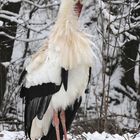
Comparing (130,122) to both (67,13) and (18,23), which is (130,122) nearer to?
(18,23)

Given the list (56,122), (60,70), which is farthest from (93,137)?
(60,70)

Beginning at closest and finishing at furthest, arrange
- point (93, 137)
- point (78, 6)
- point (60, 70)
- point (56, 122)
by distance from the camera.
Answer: point (60, 70) → point (78, 6) → point (56, 122) → point (93, 137)

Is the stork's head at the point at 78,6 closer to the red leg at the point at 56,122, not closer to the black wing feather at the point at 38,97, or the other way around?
the black wing feather at the point at 38,97

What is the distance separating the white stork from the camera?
563cm

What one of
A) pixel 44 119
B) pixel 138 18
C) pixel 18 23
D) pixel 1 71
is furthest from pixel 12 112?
pixel 44 119

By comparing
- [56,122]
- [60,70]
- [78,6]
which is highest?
[78,6]

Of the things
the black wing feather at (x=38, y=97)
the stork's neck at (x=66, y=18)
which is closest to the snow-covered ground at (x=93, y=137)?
the black wing feather at (x=38, y=97)

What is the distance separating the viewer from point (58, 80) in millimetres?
5699

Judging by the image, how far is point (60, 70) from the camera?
5.65 meters

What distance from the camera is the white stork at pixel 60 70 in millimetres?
5629

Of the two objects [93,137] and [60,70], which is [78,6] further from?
[93,137]

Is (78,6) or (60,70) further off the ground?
(78,6)

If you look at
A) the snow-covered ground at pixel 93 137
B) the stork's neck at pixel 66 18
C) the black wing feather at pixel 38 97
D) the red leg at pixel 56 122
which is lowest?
the snow-covered ground at pixel 93 137

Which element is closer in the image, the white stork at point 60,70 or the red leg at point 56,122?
the white stork at point 60,70
